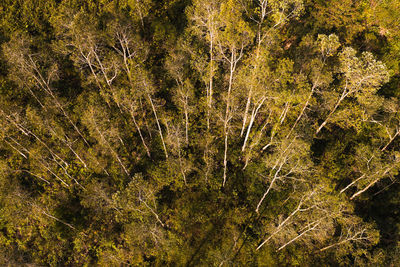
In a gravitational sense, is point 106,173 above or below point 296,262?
above

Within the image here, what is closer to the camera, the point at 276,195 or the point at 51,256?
the point at 51,256

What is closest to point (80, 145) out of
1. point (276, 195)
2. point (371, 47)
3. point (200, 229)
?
point (200, 229)

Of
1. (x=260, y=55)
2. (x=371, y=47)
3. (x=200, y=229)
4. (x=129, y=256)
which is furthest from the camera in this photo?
(x=371, y=47)

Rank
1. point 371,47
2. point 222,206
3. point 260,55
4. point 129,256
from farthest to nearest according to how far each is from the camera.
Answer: point 371,47 → point 222,206 → point 129,256 → point 260,55

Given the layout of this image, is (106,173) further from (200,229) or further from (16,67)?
(16,67)

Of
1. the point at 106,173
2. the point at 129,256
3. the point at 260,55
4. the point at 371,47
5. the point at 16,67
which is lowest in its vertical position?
the point at 129,256

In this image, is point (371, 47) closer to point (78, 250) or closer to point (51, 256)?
point (78, 250)
